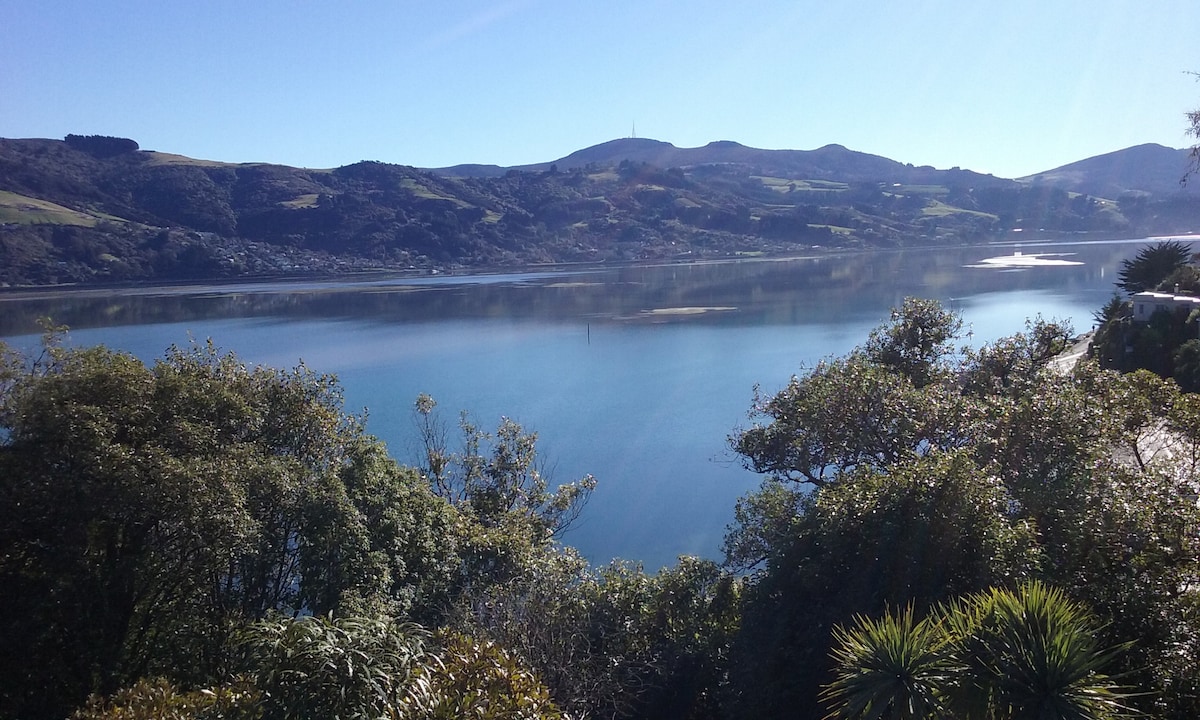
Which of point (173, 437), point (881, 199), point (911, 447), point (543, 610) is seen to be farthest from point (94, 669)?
point (881, 199)

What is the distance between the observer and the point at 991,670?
15.7ft

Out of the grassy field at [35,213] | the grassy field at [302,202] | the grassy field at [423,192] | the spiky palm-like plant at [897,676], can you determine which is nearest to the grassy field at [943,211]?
the grassy field at [423,192]

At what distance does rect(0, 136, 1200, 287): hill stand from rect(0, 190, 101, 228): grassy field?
35 centimetres

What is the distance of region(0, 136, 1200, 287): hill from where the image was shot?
96.1 meters

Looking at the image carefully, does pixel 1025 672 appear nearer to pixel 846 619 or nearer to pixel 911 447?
pixel 846 619

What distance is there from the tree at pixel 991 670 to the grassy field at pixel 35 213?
108 m

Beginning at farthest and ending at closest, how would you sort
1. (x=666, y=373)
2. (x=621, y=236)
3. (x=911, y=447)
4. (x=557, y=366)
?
(x=621, y=236), (x=557, y=366), (x=666, y=373), (x=911, y=447)

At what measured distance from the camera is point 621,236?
138 m

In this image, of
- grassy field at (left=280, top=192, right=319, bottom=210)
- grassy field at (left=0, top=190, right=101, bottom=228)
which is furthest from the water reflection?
grassy field at (left=280, top=192, right=319, bottom=210)

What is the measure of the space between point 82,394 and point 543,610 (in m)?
5.76

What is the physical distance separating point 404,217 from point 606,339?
3630 inches

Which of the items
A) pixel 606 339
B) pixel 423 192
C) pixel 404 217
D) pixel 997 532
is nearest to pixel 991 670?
pixel 997 532

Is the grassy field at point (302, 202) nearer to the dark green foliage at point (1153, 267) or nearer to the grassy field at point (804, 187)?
the grassy field at point (804, 187)

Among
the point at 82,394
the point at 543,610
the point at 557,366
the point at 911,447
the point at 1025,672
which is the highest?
the point at 82,394
